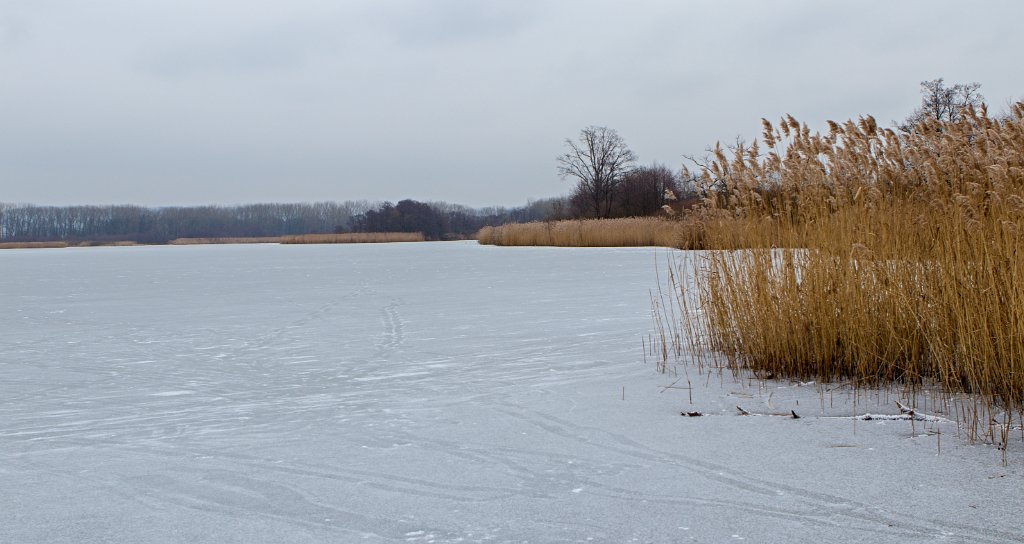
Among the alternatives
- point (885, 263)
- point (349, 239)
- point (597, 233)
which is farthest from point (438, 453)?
point (349, 239)

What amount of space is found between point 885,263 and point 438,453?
239 cm

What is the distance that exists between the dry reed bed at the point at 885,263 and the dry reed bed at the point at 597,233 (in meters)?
15.4

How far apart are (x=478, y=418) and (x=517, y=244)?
25.3 meters

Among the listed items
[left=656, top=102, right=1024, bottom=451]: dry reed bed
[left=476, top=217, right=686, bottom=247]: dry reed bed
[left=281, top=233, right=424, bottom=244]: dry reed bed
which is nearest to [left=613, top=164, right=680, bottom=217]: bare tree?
[left=281, top=233, right=424, bottom=244]: dry reed bed

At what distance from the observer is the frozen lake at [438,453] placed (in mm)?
2188

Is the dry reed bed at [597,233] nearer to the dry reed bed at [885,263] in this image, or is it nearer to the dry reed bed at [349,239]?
the dry reed bed at [885,263]

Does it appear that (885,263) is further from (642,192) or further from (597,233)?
(642,192)

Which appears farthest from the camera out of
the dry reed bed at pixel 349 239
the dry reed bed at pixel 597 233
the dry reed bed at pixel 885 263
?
the dry reed bed at pixel 349 239

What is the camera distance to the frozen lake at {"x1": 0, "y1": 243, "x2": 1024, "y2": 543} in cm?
219

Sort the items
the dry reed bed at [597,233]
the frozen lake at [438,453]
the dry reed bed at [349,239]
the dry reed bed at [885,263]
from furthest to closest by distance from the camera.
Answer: the dry reed bed at [349,239] < the dry reed bed at [597,233] < the dry reed bed at [885,263] < the frozen lake at [438,453]

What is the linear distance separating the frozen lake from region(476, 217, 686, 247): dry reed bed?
1576 centimetres

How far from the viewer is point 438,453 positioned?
9.62 feet

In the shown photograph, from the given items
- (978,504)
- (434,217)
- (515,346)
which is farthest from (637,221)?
(434,217)

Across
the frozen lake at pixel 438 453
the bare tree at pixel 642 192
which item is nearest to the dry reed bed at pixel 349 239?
the bare tree at pixel 642 192
